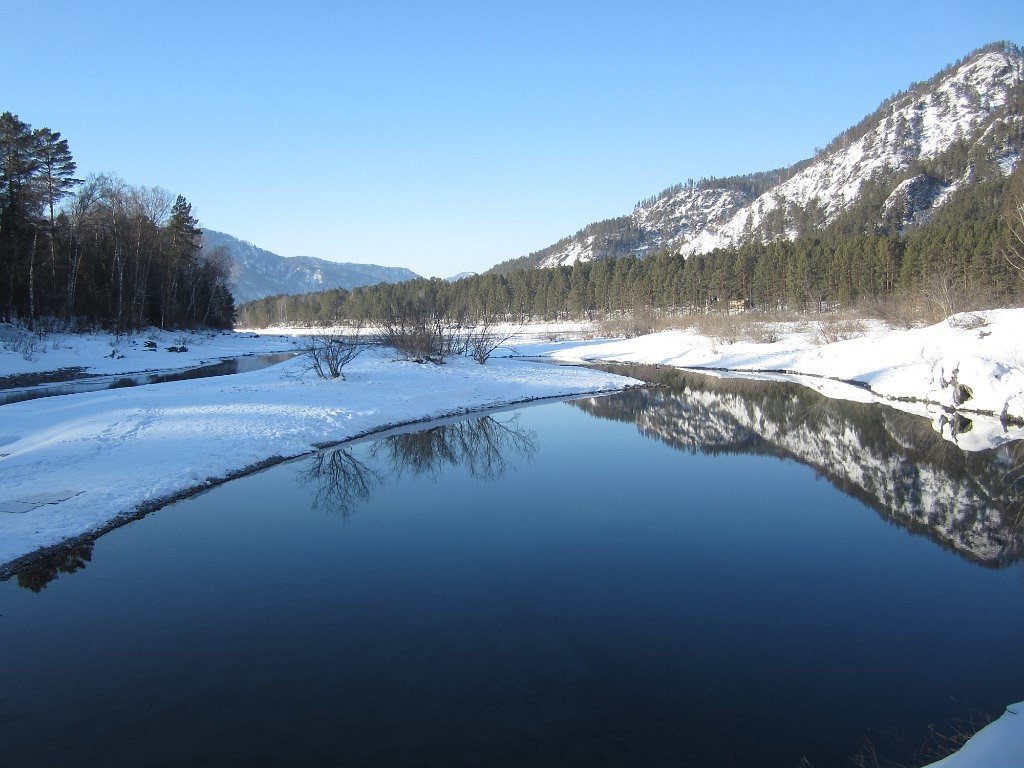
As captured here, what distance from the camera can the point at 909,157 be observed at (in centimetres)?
15412

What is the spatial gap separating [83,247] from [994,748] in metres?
53.6

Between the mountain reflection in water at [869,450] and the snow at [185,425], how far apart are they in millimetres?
6120

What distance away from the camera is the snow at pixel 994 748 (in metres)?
3.85

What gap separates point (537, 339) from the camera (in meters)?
70.2

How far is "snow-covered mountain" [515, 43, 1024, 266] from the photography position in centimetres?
11856

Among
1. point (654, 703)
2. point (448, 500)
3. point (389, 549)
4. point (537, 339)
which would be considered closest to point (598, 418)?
point (448, 500)

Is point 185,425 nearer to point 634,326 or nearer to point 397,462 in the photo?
point 397,462

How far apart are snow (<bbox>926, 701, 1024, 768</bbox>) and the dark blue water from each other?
0.42m

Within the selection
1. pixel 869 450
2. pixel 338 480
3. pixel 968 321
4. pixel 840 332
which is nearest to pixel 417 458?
pixel 338 480

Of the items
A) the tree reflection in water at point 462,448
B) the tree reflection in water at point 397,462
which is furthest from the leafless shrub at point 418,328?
the tree reflection in water at point 462,448

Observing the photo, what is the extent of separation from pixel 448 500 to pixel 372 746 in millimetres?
6680

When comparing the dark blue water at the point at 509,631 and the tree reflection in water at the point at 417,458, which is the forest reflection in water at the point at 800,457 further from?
the dark blue water at the point at 509,631

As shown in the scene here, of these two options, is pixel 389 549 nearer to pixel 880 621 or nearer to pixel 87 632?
pixel 87 632

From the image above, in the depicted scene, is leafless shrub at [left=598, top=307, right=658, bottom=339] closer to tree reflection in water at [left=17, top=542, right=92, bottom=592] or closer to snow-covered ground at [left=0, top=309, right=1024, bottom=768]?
snow-covered ground at [left=0, top=309, right=1024, bottom=768]
